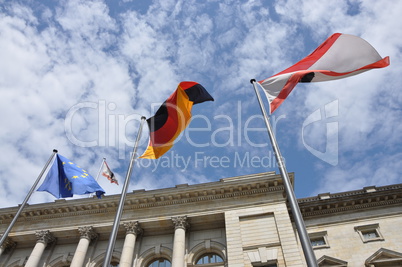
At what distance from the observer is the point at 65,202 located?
28.1 m

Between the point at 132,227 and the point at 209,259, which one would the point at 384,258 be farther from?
the point at 132,227

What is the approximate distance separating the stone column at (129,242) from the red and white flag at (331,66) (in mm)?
16722

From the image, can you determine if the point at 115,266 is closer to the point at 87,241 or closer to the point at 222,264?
the point at 87,241

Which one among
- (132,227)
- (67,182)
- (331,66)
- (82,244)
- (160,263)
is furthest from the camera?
(132,227)

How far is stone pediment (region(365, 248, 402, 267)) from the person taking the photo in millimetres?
21141

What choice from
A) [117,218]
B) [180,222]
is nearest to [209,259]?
[180,222]

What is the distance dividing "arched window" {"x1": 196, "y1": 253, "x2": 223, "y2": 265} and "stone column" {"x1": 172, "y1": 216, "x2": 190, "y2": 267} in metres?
1.68

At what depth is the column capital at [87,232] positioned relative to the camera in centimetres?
2598

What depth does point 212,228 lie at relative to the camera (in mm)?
25859

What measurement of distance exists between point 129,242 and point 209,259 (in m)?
6.40

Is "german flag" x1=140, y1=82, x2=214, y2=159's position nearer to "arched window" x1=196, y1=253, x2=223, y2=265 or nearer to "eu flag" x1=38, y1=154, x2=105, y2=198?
"eu flag" x1=38, y1=154, x2=105, y2=198

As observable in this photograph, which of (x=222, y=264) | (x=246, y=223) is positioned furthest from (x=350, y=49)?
(x=222, y=264)

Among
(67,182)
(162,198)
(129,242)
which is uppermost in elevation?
(162,198)

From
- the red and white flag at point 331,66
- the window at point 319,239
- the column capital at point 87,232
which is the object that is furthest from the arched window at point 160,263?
the red and white flag at point 331,66
